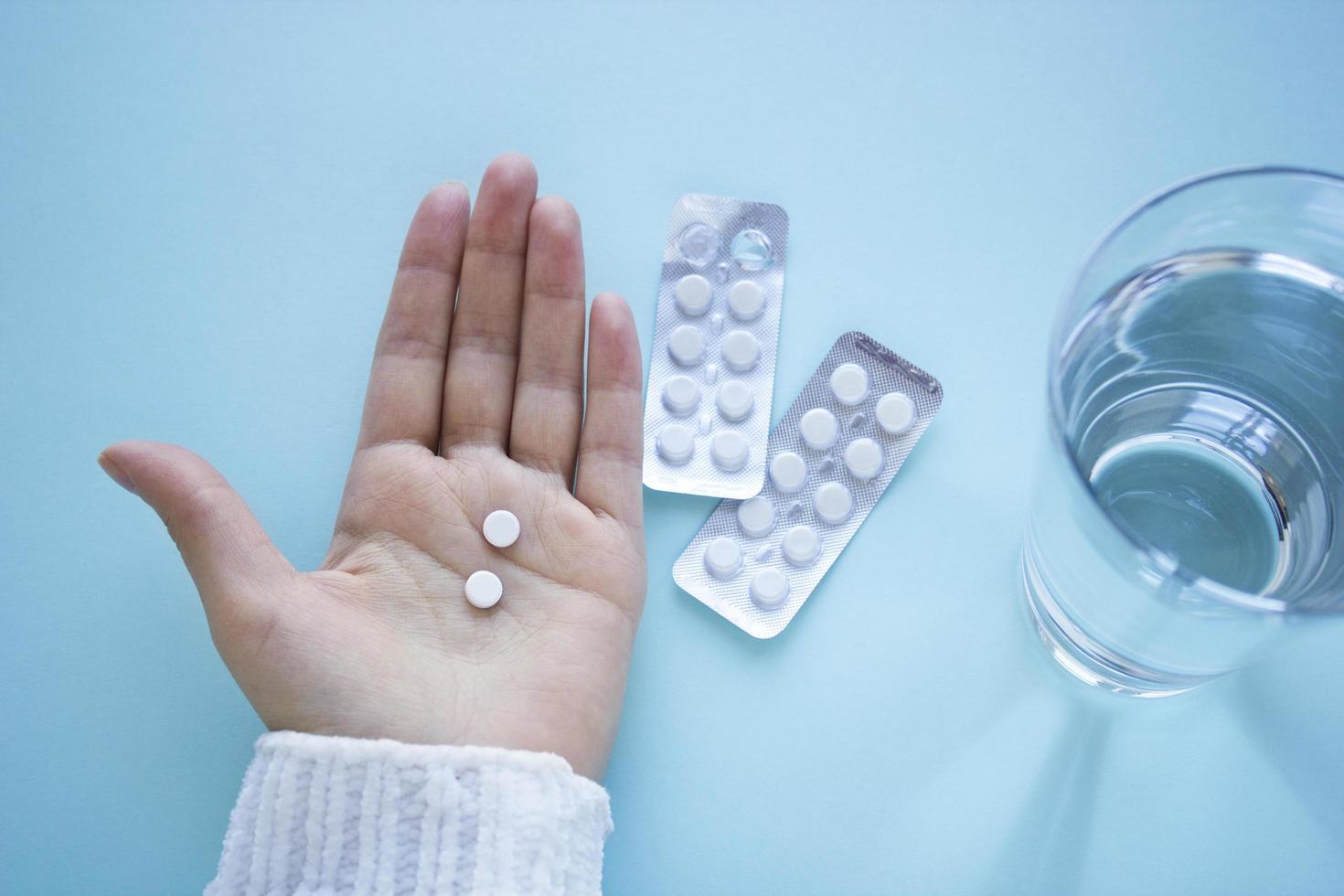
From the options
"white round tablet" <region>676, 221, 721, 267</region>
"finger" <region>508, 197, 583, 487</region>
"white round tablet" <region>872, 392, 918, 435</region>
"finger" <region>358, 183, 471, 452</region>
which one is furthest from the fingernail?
"white round tablet" <region>872, 392, 918, 435</region>

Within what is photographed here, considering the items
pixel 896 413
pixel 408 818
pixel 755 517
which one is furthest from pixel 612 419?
pixel 408 818

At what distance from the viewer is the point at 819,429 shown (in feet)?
3.85

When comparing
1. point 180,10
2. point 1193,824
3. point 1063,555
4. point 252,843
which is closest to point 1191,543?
point 1063,555

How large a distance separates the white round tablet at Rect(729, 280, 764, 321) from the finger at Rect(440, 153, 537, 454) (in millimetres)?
244

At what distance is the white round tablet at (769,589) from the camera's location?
111 centimetres

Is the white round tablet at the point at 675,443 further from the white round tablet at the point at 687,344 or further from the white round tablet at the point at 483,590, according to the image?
the white round tablet at the point at 483,590

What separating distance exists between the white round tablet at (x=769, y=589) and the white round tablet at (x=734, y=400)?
17 centimetres

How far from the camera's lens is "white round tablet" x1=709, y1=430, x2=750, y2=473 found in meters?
1.15

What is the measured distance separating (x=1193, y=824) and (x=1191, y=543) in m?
0.30

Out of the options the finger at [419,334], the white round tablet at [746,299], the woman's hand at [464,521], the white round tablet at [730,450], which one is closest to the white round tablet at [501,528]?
the woman's hand at [464,521]

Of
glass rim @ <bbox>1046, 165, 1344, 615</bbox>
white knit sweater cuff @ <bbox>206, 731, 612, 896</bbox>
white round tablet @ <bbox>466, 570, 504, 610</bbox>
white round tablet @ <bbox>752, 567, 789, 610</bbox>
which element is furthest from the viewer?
white round tablet @ <bbox>752, 567, 789, 610</bbox>

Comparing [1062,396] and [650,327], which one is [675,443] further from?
[1062,396]

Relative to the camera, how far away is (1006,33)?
1.28 metres

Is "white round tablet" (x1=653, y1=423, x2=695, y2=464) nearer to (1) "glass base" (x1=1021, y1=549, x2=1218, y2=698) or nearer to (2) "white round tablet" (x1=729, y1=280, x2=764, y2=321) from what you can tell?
(2) "white round tablet" (x1=729, y1=280, x2=764, y2=321)
